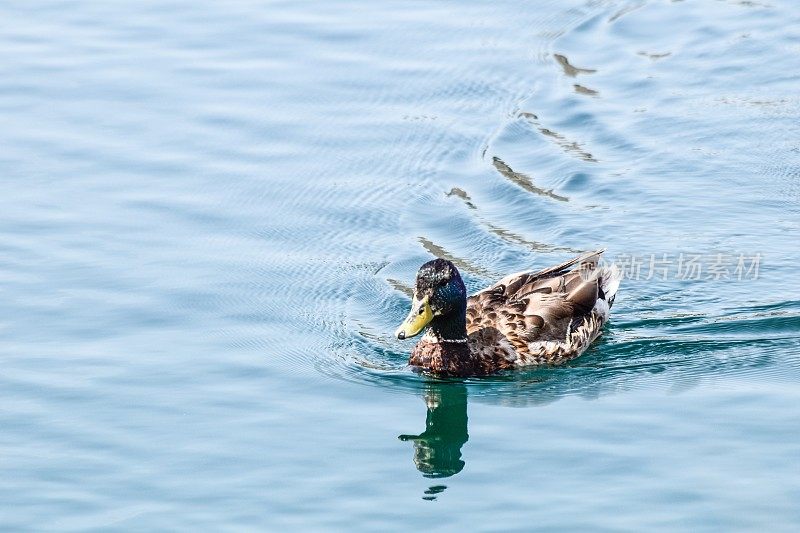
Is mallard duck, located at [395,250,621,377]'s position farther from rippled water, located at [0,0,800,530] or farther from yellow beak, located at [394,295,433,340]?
rippled water, located at [0,0,800,530]

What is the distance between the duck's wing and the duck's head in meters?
0.58

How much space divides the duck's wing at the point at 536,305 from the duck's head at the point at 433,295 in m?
0.58

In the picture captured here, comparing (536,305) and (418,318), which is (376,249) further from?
(418,318)

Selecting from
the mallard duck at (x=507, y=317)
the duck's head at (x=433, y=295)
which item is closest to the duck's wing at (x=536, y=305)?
the mallard duck at (x=507, y=317)

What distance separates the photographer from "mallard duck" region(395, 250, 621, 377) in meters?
11.5

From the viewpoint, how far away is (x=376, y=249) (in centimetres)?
1408

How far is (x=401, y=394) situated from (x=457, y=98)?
22.7 ft

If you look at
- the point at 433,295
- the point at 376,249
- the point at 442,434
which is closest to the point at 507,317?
the point at 433,295

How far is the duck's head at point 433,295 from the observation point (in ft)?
37.5

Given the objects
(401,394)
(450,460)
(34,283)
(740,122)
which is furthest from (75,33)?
(450,460)

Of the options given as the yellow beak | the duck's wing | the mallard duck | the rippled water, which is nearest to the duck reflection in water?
the rippled water

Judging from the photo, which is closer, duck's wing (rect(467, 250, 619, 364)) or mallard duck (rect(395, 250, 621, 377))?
mallard duck (rect(395, 250, 621, 377))

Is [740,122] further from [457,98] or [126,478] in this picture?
[126,478]

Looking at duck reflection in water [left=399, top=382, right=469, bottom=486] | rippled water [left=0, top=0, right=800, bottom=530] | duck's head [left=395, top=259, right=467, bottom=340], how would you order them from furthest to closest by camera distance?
1. duck's head [left=395, top=259, right=467, bottom=340]
2. duck reflection in water [left=399, top=382, right=469, bottom=486]
3. rippled water [left=0, top=0, right=800, bottom=530]
